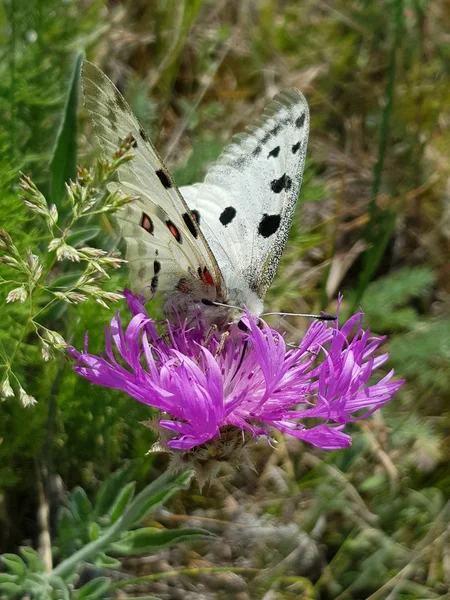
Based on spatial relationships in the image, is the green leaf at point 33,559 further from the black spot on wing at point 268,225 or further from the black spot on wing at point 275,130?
the black spot on wing at point 275,130

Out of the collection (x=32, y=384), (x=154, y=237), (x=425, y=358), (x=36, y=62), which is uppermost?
(x=36, y=62)

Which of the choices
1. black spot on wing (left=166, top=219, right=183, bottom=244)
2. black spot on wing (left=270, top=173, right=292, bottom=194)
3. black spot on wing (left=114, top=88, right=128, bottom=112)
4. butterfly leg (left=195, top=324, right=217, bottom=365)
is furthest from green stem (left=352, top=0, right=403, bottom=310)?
black spot on wing (left=114, top=88, right=128, bottom=112)

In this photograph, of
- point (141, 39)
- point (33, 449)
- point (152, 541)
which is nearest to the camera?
point (152, 541)

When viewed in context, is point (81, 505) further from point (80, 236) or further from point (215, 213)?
point (215, 213)

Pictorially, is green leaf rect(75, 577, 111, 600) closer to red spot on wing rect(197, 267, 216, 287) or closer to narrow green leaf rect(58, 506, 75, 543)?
narrow green leaf rect(58, 506, 75, 543)

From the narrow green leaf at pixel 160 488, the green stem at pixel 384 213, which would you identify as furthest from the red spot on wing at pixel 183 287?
the green stem at pixel 384 213

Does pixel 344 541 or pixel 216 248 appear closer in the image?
pixel 216 248

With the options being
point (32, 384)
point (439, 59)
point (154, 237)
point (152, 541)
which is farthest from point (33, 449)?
point (439, 59)

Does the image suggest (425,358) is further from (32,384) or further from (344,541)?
(32,384)

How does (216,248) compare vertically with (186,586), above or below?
above

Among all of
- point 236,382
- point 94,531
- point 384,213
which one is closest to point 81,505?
point 94,531
